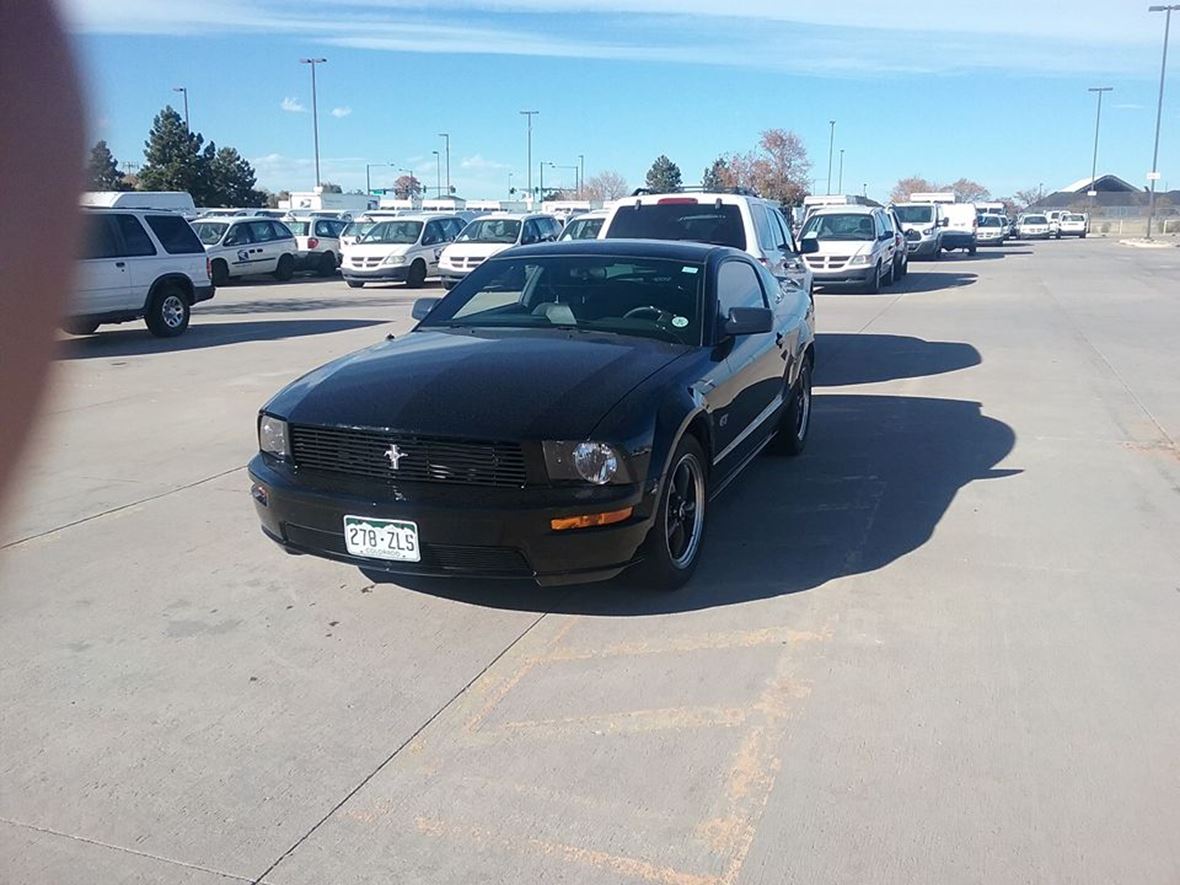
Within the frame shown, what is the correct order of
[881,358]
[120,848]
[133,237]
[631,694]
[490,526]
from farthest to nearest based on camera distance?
[133,237] → [881,358] → [490,526] → [631,694] → [120,848]

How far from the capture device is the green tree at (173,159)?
5847 centimetres

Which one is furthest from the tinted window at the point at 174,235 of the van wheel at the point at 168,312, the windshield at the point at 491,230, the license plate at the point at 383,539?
the license plate at the point at 383,539

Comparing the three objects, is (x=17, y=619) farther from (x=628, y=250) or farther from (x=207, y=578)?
(x=628, y=250)

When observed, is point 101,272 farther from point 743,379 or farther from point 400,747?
point 400,747

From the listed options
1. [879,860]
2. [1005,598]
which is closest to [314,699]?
[879,860]

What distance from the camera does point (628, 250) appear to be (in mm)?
6180

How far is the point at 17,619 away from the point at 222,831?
2093 millimetres

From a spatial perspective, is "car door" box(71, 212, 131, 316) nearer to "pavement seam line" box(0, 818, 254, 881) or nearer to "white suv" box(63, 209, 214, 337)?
"white suv" box(63, 209, 214, 337)

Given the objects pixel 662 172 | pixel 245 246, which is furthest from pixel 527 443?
pixel 662 172

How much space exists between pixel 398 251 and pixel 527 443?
69.3 ft

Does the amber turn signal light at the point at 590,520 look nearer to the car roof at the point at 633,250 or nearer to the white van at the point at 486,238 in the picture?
the car roof at the point at 633,250

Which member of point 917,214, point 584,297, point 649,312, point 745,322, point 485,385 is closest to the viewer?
point 485,385

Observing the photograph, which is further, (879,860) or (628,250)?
(628,250)

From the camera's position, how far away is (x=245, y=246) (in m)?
26.0
